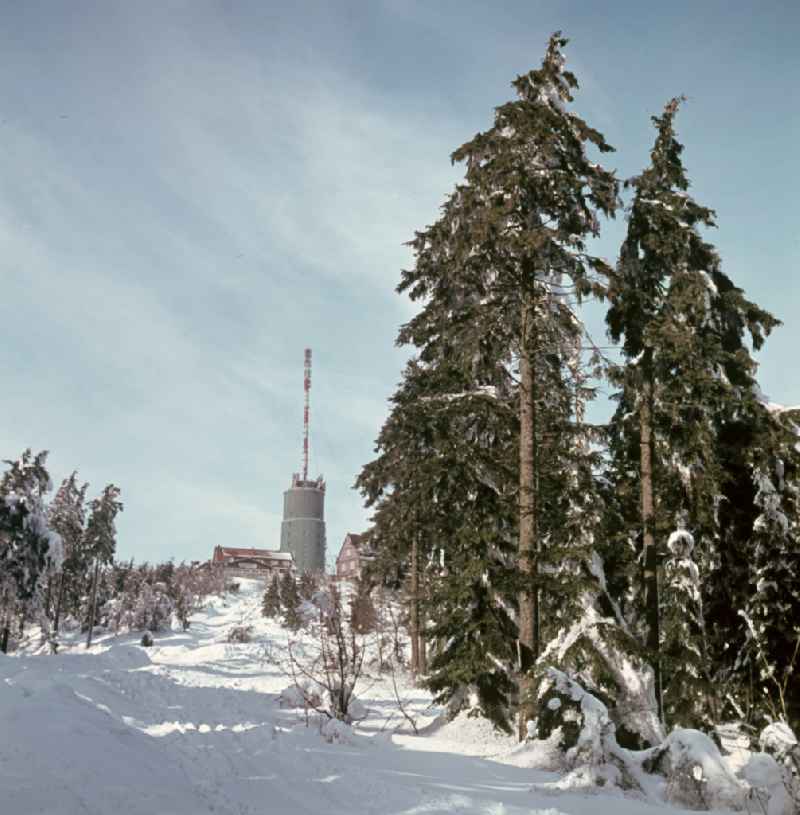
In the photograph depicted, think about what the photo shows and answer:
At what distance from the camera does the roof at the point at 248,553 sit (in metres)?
138

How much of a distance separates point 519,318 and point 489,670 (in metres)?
7.08

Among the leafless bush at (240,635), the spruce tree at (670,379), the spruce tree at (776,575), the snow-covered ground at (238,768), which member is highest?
the spruce tree at (670,379)

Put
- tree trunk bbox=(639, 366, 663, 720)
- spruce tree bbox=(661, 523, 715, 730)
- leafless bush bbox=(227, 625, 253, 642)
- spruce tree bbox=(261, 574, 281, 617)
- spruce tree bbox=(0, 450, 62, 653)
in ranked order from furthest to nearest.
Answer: spruce tree bbox=(261, 574, 281, 617), leafless bush bbox=(227, 625, 253, 642), spruce tree bbox=(0, 450, 62, 653), spruce tree bbox=(661, 523, 715, 730), tree trunk bbox=(639, 366, 663, 720)

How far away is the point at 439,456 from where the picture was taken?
15.9m

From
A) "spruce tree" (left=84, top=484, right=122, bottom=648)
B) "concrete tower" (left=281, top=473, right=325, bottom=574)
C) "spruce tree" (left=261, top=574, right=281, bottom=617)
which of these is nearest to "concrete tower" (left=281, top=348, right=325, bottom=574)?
"concrete tower" (left=281, top=473, right=325, bottom=574)

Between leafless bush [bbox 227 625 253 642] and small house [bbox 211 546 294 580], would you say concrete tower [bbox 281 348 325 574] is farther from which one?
leafless bush [bbox 227 625 253 642]

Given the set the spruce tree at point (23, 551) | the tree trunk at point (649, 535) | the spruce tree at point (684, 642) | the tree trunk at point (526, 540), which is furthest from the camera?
the spruce tree at point (23, 551)

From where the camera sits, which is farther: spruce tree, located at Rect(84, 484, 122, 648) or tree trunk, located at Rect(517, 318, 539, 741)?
spruce tree, located at Rect(84, 484, 122, 648)

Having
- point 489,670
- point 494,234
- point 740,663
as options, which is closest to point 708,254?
point 494,234

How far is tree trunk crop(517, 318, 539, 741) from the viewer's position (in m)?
12.9

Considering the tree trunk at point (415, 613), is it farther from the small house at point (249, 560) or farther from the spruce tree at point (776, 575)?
the small house at point (249, 560)

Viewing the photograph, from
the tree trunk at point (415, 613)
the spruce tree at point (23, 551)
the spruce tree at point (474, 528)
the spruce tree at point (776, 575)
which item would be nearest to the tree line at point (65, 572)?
the spruce tree at point (23, 551)

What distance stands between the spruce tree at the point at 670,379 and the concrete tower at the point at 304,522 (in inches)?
4742

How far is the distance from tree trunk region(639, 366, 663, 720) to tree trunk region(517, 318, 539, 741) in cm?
212
